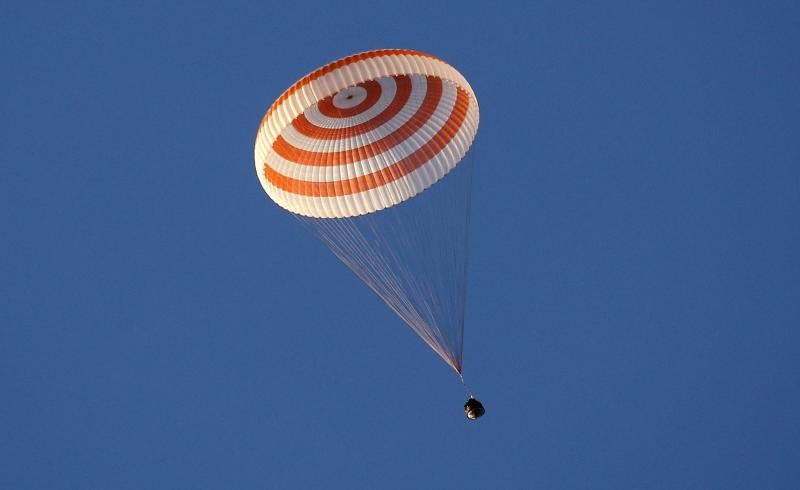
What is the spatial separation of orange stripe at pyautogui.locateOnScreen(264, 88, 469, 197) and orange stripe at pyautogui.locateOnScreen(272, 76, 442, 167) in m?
0.31

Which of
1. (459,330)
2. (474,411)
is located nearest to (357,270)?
(459,330)

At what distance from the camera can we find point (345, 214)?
16.3 meters

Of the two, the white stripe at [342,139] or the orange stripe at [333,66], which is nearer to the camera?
the orange stripe at [333,66]

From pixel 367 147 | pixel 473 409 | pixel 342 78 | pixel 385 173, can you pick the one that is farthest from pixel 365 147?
pixel 473 409

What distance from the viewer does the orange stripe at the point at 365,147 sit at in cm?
1612

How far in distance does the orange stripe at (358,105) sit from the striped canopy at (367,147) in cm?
2

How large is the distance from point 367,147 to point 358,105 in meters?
0.70

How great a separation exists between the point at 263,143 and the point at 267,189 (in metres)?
1.22

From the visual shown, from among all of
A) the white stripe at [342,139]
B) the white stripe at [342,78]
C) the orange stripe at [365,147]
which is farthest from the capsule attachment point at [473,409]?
the white stripe at [342,78]

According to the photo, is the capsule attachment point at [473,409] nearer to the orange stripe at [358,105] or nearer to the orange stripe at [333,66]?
the orange stripe at [358,105]

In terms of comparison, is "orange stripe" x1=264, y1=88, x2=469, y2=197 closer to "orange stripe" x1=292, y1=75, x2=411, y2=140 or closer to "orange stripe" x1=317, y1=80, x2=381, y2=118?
"orange stripe" x1=292, y1=75, x2=411, y2=140

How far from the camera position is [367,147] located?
16.2 m

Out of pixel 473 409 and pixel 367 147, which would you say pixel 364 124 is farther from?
pixel 473 409

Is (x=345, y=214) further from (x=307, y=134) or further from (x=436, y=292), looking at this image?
(x=436, y=292)
